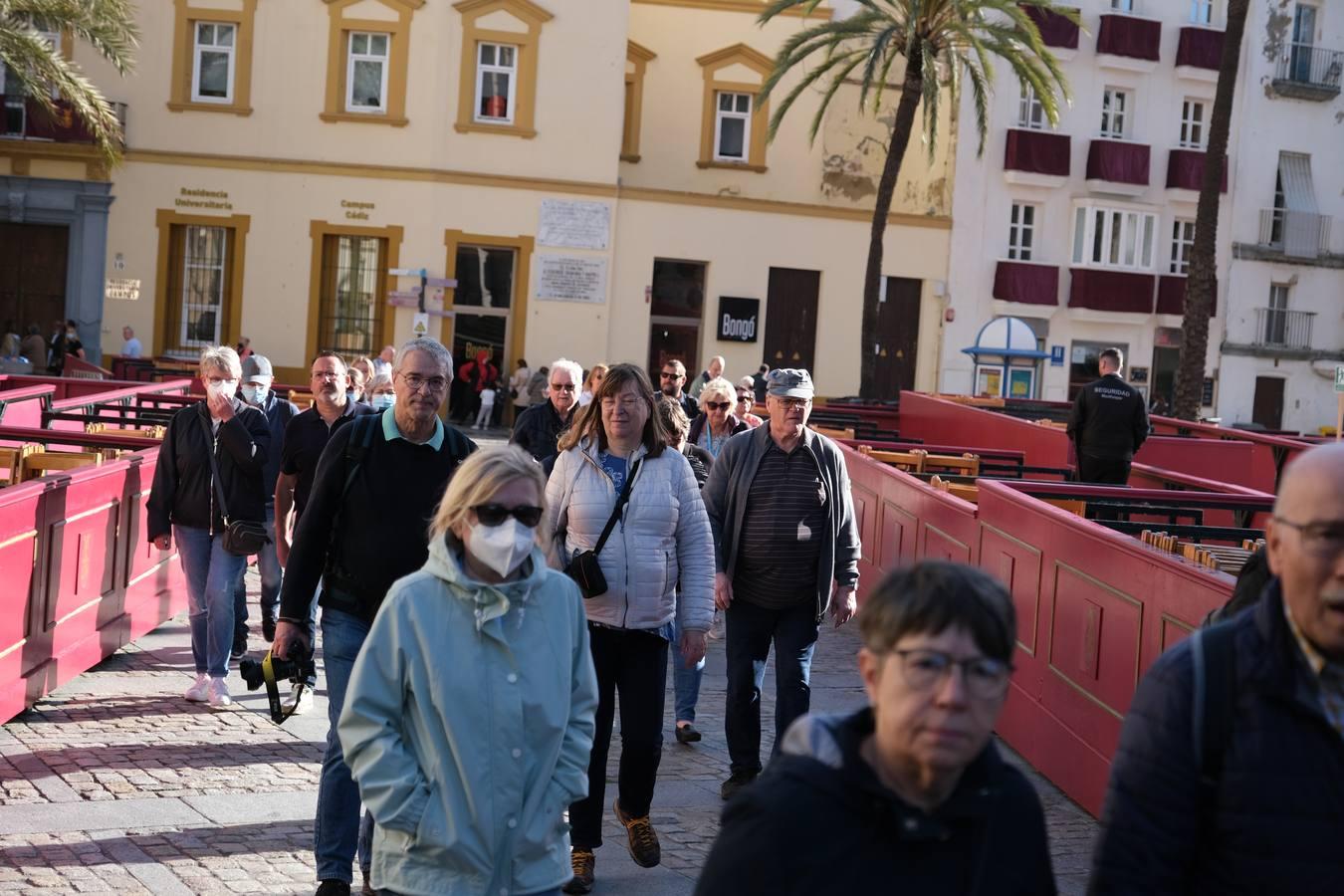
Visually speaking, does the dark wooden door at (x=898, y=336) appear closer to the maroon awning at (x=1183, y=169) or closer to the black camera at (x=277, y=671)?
the maroon awning at (x=1183, y=169)

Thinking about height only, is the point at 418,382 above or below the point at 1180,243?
below

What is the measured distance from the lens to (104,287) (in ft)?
123

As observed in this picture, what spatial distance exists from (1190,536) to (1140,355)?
116 feet

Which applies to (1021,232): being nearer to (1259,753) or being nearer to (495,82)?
(495,82)

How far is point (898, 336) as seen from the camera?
4159cm

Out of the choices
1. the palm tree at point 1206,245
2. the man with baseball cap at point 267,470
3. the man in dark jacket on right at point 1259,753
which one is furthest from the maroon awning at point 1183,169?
the man in dark jacket on right at point 1259,753

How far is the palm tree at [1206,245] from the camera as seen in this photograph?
26.2 metres

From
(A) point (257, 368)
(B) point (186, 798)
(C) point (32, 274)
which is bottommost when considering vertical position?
(B) point (186, 798)

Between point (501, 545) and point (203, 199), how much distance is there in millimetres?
34977

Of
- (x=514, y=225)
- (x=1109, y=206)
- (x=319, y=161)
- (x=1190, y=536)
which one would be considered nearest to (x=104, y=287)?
(x=319, y=161)

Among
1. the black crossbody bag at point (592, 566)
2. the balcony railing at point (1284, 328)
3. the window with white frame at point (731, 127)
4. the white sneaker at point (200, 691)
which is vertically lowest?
the white sneaker at point (200, 691)

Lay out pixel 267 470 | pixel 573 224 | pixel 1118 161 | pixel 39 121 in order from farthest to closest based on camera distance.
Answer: pixel 1118 161, pixel 573 224, pixel 39 121, pixel 267 470

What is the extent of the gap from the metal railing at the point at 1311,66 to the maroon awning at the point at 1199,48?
3170 mm

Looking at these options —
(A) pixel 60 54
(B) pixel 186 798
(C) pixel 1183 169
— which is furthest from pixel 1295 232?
(B) pixel 186 798
